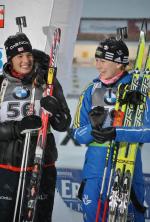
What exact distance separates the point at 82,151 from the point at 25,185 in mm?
2131

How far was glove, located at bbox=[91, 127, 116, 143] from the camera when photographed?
2.77m

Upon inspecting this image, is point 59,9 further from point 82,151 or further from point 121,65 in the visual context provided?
point 82,151

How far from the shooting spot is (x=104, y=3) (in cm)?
802

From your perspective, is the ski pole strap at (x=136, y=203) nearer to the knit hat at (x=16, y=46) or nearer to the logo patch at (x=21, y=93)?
the logo patch at (x=21, y=93)

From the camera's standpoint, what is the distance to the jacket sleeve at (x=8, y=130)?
2.96m

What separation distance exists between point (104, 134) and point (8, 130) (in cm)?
58

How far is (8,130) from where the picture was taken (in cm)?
296

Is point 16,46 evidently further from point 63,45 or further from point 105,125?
point 63,45

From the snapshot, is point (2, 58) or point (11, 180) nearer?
point (11, 180)

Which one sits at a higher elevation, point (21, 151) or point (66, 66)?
point (66, 66)

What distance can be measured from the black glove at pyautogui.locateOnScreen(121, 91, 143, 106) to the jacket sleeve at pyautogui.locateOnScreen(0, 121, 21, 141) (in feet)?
2.13

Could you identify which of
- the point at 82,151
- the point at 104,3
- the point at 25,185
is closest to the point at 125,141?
the point at 25,185

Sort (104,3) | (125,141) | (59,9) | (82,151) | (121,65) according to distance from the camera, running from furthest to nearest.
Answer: (104,3) → (82,151) → (59,9) → (121,65) → (125,141)

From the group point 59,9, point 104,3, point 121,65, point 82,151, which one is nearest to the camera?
point 121,65
